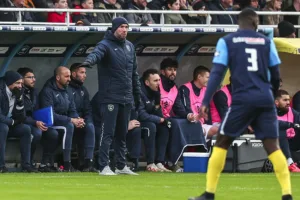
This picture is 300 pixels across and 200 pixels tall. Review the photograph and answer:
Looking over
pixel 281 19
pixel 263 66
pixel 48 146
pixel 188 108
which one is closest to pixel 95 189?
pixel 263 66

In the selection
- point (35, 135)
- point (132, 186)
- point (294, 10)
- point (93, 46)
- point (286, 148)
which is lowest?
point (132, 186)

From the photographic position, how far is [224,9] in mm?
23094

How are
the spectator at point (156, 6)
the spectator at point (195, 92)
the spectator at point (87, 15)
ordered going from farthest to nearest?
the spectator at point (156, 6)
the spectator at point (87, 15)
the spectator at point (195, 92)

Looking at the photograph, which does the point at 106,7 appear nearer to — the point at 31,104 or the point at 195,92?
the point at 195,92

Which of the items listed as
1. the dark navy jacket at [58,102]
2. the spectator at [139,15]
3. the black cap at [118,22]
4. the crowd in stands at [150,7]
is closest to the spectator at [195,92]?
the crowd in stands at [150,7]

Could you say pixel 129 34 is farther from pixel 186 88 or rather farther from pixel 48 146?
pixel 48 146

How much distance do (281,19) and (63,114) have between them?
6971 millimetres

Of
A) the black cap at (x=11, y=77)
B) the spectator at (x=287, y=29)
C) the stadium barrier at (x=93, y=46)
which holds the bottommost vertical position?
the black cap at (x=11, y=77)

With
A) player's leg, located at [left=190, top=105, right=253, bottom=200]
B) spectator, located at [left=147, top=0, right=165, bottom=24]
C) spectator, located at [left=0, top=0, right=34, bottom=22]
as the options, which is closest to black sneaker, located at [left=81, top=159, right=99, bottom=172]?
spectator, located at [left=0, top=0, right=34, bottom=22]

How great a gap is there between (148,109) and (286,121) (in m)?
2.45

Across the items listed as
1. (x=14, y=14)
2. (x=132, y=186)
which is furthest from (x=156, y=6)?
(x=132, y=186)

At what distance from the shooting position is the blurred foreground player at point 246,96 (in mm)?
11328

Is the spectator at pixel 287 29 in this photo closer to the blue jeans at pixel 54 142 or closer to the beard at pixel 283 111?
the beard at pixel 283 111

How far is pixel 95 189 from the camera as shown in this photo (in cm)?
1370
